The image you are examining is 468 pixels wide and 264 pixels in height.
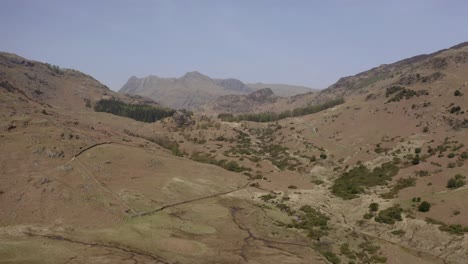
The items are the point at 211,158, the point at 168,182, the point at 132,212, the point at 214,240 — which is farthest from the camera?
the point at 211,158

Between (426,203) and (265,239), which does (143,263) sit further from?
(426,203)

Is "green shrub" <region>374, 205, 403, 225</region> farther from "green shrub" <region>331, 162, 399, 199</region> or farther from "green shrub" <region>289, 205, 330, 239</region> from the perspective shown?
"green shrub" <region>331, 162, 399, 199</region>

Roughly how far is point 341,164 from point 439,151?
77.8 feet

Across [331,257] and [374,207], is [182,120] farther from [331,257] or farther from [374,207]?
[331,257]

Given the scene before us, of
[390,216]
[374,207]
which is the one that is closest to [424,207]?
[390,216]

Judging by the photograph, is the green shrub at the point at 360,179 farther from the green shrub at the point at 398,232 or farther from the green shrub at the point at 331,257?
the green shrub at the point at 331,257

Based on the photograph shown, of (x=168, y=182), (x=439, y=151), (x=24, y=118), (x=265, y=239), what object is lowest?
A: (x=265, y=239)

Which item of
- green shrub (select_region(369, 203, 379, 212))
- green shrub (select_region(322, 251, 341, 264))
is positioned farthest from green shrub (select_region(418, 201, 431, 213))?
green shrub (select_region(322, 251, 341, 264))

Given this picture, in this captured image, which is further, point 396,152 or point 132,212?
point 396,152

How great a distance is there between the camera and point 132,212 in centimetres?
5781

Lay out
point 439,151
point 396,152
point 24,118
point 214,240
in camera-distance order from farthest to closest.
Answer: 1. point 396,152
2. point 439,151
3. point 24,118
4. point 214,240

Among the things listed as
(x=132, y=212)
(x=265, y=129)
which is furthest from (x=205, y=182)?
(x=265, y=129)

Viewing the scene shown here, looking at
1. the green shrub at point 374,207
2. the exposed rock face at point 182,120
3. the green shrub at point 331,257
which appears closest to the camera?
the green shrub at point 331,257

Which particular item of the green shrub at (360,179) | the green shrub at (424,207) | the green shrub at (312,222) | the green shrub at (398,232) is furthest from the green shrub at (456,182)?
the green shrub at (312,222)
